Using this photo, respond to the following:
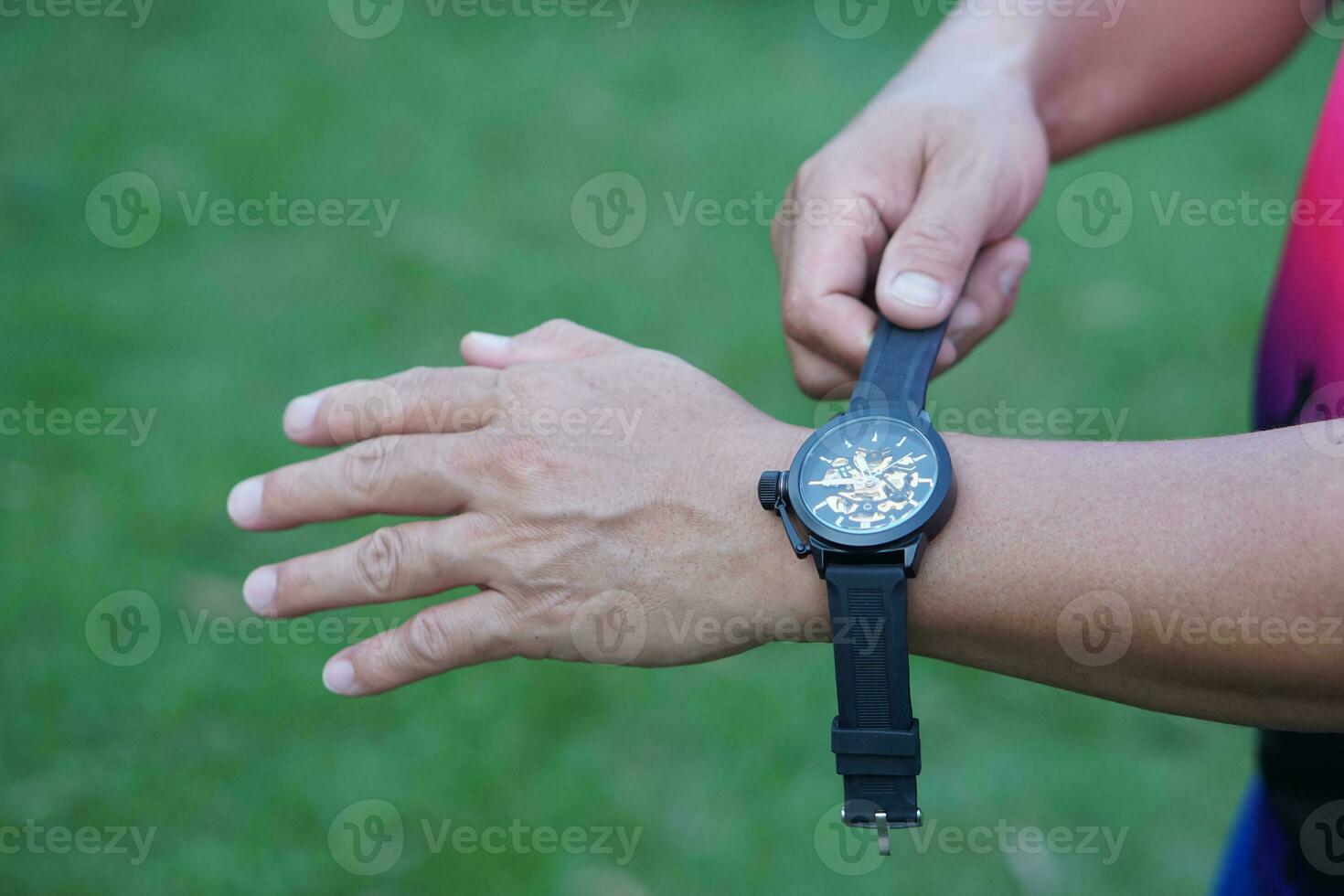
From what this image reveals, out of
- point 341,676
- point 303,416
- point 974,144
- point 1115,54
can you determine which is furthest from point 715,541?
point 1115,54

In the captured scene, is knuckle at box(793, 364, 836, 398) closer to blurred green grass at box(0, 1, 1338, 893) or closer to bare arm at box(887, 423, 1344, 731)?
bare arm at box(887, 423, 1344, 731)

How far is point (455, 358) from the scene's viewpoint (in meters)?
4.49

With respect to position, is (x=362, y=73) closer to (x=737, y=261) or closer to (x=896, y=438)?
(x=737, y=261)

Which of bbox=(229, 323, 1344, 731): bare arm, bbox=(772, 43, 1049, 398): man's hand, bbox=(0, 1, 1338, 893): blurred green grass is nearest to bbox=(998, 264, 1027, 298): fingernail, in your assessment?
bbox=(772, 43, 1049, 398): man's hand

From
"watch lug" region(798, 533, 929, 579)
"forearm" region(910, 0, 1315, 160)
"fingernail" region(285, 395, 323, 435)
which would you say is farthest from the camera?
"forearm" region(910, 0, 1315, 160)

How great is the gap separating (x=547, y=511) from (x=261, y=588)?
0.44m

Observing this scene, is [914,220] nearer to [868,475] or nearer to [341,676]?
[868,475]

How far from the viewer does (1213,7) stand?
79.0 inches

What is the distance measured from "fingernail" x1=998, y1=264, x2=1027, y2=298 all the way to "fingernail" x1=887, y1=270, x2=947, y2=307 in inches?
9.1

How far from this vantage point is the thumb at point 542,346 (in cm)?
181

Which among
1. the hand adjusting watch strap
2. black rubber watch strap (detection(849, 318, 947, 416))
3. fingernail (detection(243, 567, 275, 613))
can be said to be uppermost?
black rubber watch strap (detection(849, 318, 947, 416))

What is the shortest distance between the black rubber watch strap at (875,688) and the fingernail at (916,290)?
0.49m

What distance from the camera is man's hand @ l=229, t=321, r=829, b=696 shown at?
150 cm

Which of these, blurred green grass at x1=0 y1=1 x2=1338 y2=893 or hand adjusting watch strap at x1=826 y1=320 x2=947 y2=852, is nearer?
hand adjusting watch strap at x1=826 y1=320 x2=947 y2=852
